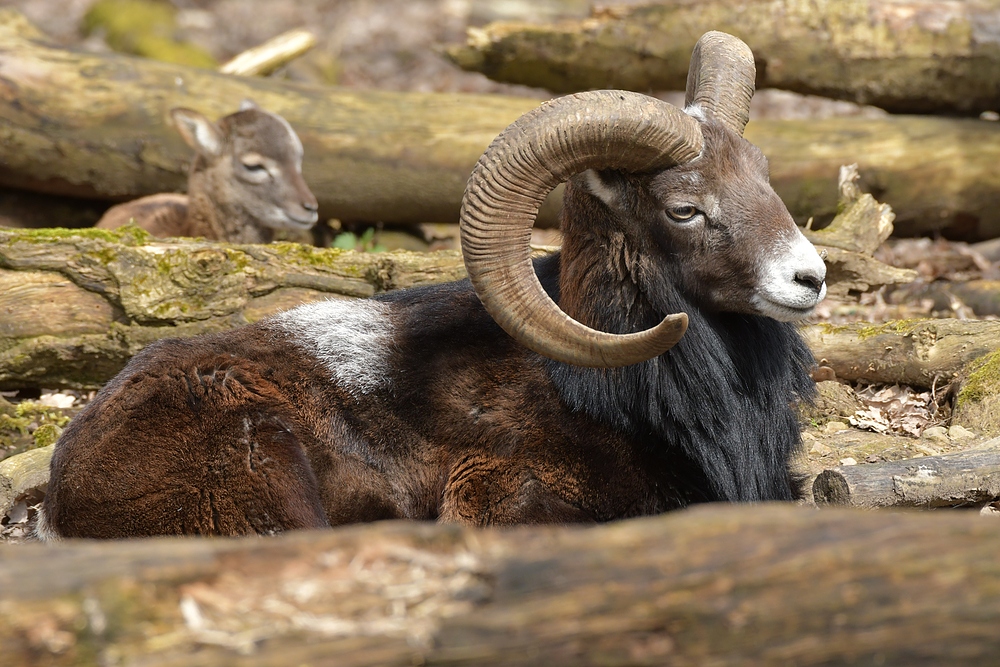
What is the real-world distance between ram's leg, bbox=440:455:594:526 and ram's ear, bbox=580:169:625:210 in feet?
5.35

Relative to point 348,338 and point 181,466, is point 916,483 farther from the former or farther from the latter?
point 181,466

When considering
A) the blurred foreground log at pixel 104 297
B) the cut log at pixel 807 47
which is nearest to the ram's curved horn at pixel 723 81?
the blurred foreground log at pixel 104 297

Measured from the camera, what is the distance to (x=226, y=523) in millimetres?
5719

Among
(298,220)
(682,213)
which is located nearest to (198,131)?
(298,220)

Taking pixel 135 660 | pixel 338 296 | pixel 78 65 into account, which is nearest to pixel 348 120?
pixel 78 65

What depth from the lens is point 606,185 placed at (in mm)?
5891

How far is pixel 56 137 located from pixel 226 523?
7.81 metres

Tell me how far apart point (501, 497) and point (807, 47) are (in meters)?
8.32

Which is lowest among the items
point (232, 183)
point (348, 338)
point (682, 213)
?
point (348, 338)

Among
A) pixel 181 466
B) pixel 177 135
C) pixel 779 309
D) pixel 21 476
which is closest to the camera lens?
pixel 779 309

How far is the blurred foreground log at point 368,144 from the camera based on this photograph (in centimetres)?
1172

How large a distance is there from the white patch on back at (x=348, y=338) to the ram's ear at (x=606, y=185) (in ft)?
5.34

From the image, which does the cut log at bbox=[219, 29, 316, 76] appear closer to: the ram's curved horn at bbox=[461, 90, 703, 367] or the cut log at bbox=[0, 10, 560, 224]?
the cut log at bbox=[0, 10, 560, 224]

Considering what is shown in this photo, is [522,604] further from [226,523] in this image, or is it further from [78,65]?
[78,65]
